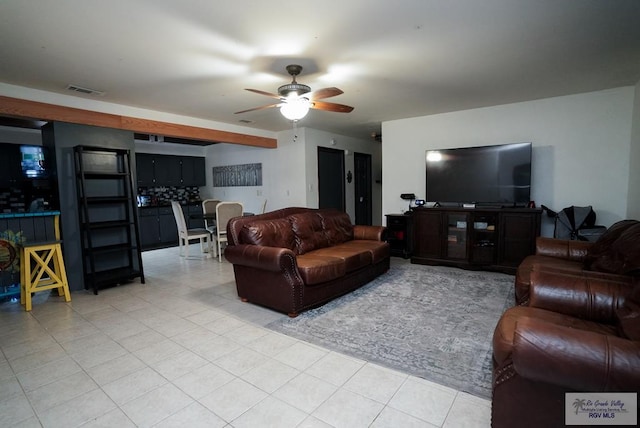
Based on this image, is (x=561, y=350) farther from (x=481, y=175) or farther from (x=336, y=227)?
(x=481, y=175)

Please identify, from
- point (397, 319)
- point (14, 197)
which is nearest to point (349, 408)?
point (397, 319)

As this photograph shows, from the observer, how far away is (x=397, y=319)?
114 inches

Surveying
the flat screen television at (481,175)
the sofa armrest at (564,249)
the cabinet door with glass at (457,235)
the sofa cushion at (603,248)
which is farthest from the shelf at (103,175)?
the sofa cushion at (603,248)

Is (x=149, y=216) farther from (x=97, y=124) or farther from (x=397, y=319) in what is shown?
(x=397, y=319)

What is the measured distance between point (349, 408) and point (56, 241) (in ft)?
12.3

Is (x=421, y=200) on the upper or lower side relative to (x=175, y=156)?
lower

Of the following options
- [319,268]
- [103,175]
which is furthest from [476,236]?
[103,175]

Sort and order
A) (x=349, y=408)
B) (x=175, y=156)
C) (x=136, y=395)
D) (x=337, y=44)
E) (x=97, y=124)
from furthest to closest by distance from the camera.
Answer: (x=175, y=156) < (x=97, y=124) < (x=337, y=44) < (x=136, y=395) < (x=349, y=408)

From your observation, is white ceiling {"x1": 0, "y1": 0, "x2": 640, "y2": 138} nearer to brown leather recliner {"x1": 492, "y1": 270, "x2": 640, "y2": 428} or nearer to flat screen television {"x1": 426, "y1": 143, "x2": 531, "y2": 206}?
flat screen television {"x1": 426, "y1": 143, "x2": 531, "y2": 206}

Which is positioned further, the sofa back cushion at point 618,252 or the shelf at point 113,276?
the shelf at point 113,276

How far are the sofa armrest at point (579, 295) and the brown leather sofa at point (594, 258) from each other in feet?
0.42

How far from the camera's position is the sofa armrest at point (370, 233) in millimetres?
4453

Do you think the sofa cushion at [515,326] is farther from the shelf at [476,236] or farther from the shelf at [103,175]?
the shelf at [103,175]

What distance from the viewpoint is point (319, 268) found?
3084 mm
